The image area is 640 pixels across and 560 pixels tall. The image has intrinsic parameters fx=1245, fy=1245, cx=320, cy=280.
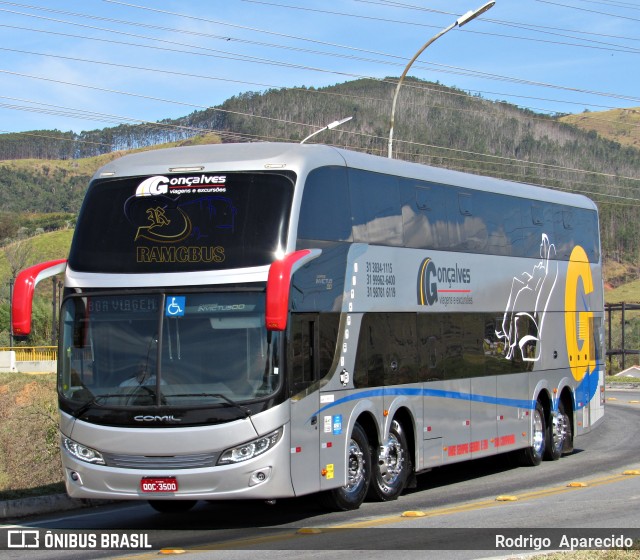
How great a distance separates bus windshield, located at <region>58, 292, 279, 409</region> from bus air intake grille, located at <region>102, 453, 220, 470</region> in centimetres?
54

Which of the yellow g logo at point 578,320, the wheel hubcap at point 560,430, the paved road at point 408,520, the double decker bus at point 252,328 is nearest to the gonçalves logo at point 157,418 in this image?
the double decker bus at point 252,328

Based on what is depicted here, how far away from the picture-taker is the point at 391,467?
15734 mm

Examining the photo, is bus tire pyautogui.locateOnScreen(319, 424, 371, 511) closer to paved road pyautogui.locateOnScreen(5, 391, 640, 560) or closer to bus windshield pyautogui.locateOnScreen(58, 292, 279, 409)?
paved road pyautogui.locateOnScreen(5, 391, 640, 560)

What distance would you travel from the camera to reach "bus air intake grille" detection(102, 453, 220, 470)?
42.0ft

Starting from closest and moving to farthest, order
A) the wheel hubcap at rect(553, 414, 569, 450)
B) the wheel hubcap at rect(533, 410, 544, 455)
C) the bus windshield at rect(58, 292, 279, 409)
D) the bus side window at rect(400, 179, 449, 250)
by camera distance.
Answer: the bus windshield at rect(58, 292, 279, 409) < the bus side window at rect(400, 179, 449, 250) < the wheel hubcap at rect(533, 410, 544, 455) < the wheel hubcap at rect(553, 414, 569, 450)

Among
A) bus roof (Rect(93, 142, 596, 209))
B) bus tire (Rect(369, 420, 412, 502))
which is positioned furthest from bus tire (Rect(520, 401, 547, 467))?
bus roof (Rect(93, 142, 596, 209))

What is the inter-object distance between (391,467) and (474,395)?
2.97 meters

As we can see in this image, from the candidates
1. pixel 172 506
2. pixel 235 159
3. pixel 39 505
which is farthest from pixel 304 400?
pixel 39 505

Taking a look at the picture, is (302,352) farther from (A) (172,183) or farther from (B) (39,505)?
(B) (39,505)

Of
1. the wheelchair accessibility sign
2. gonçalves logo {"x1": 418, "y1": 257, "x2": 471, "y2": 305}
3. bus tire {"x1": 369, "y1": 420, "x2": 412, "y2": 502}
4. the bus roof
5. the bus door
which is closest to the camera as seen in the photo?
the wheelchair accessibility sign

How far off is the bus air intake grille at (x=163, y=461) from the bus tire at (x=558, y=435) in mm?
9805

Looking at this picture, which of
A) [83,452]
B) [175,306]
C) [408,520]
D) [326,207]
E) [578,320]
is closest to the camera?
[175,306]

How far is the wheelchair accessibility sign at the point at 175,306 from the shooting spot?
43.0 ft

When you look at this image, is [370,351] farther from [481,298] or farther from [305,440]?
[481,298]
